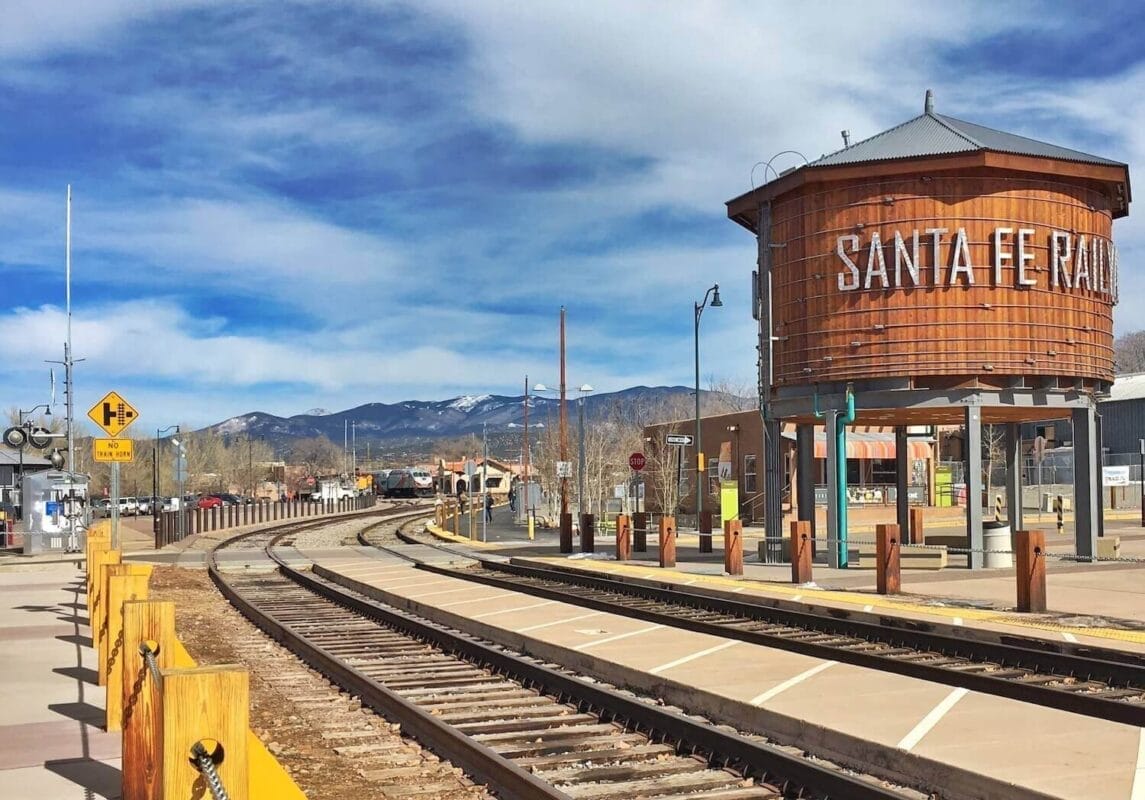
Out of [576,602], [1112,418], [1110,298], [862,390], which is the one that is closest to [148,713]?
[576,602]

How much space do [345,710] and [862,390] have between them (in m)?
16.9

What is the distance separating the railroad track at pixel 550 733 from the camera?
746 centimetres

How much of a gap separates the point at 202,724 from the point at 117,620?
5943 mm

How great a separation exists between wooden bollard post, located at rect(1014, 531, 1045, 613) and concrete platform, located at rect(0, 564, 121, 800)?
12.2m

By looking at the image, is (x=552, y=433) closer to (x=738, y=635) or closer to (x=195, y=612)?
(x=195, y=612)

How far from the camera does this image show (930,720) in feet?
29.5

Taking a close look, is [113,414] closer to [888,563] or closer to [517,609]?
[517,609]

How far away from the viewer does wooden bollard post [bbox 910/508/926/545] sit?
1227 inches

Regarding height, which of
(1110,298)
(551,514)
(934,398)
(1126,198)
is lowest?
(551,514)

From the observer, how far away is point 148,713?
20.0 ft

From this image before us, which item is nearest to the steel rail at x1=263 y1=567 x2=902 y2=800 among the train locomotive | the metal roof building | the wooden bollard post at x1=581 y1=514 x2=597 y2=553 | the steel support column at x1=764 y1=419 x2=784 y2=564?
the steel support column at x1=764 y1=419 x2=784 y2=564

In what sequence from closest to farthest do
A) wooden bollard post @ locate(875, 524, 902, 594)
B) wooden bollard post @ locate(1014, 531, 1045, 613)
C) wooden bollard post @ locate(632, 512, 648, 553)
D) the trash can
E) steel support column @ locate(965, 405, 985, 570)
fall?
1. wooden bollard post @ locate(1014, 531, 1045, 613)
2. wooden bollard post @ locate(875, 524, 902, 594)
3. steel support column @ locate(965, 405, 985, 570)
4. the trash can
5. wooden bollard post @ locate(632, 512, 648, 553)

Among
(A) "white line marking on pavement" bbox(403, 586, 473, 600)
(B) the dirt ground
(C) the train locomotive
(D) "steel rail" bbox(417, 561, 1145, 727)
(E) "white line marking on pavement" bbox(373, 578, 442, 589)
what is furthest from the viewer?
(C) the train locomotive

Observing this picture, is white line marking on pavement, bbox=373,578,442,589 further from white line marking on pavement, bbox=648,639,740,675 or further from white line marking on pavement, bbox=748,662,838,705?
white line marking on pavement, bbox=748,662,838,705
